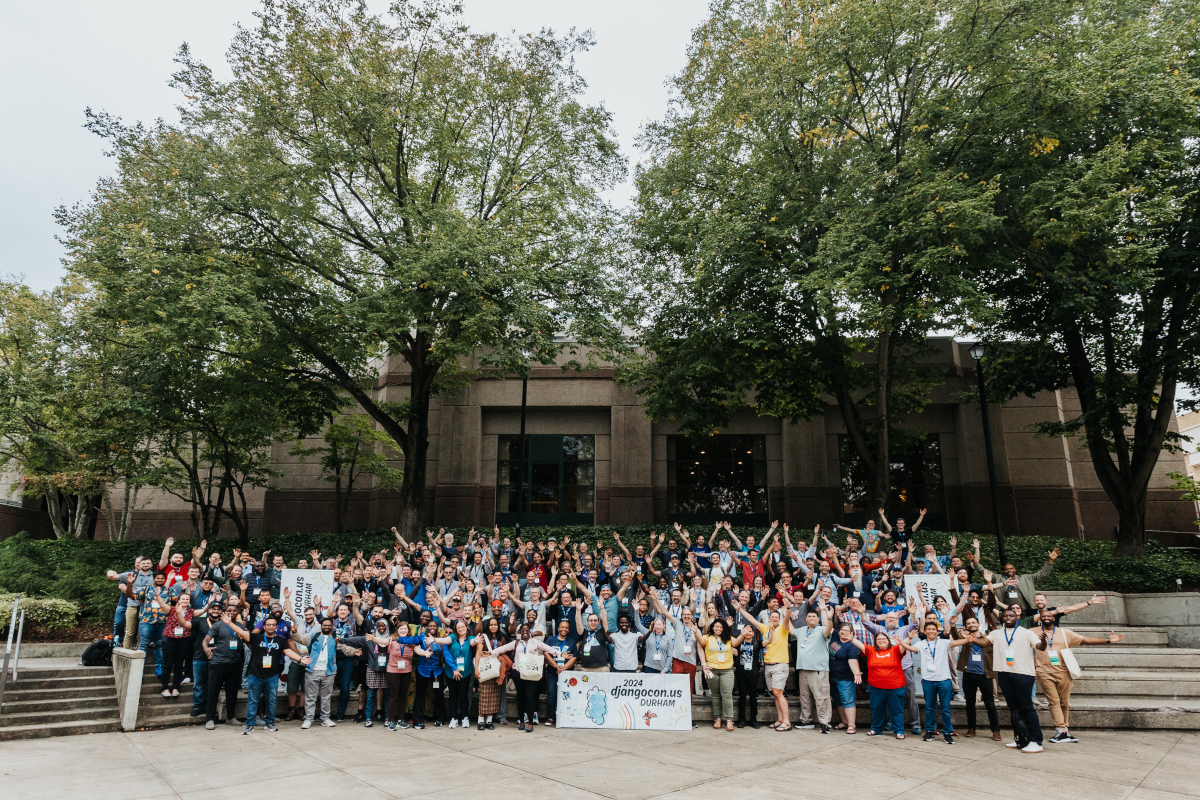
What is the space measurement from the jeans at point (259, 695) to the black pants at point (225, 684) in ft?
1.02

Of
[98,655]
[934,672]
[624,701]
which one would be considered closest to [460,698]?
[624,701]

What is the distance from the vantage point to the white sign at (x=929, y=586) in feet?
39.4

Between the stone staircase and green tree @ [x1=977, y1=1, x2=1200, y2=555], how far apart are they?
1863cm

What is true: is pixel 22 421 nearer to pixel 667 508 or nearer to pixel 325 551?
pixel 325 551

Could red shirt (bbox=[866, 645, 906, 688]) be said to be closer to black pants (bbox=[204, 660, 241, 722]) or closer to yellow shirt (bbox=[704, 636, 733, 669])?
yellow shirt (bbox=[704, 636, 733, 669])

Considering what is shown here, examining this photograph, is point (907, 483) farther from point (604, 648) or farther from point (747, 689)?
point (604, 648)

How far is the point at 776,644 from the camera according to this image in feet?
34.9

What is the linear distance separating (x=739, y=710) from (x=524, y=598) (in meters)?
4.37

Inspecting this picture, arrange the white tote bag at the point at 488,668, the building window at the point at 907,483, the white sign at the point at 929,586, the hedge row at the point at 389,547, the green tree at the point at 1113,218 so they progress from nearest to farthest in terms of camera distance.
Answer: the white tote bag at the point at 488,668 → the white sign at the point at 929,586 → the green tree at the point at 1113,218 → the hedge row at the point at 389,547 → the building window at the point at 907,483

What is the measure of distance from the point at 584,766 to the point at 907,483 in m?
21.2

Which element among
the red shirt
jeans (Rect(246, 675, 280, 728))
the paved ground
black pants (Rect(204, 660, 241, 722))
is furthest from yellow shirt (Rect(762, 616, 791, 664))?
black pants (Rect(204, 660, 241, 722))

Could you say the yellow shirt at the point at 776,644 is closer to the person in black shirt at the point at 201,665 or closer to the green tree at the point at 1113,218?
the person in black shirt at the point at 201,665

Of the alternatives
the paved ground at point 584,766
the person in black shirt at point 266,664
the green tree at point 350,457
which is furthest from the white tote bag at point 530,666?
the green tree at point 350,457

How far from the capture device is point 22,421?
21562 mm
